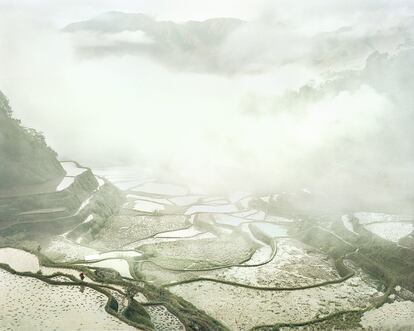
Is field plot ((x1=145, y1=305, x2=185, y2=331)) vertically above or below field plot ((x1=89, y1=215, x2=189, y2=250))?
above

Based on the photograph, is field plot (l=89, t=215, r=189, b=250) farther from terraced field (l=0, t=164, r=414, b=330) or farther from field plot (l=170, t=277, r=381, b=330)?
field plot (l=170, t=277, r=381, b=330)

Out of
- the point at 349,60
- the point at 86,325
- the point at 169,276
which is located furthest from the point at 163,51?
the point at 86,325

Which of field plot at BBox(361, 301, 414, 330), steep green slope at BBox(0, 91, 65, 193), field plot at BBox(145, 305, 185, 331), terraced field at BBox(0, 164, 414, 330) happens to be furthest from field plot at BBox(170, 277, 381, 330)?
steep green slope at BBox(0, 91, 65, 193)

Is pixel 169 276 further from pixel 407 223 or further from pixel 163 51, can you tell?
pixel 163 51

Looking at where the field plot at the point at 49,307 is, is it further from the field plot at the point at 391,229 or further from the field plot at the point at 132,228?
the field plot at the point at 391,229

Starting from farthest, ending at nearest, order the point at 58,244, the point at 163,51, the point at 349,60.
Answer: the point at 163,51, the point at 349,60, the point at 58,244

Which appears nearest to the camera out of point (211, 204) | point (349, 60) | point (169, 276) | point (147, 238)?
point (169, 276)
